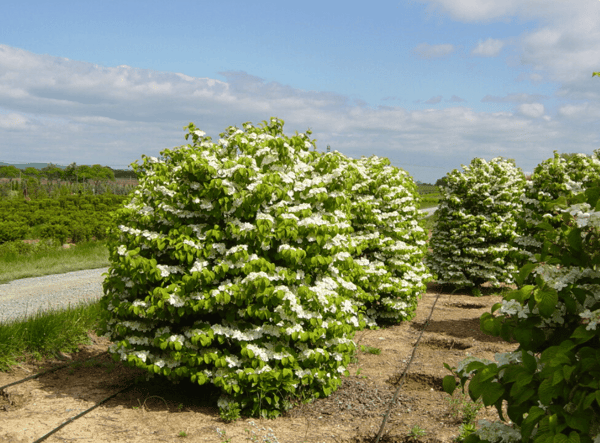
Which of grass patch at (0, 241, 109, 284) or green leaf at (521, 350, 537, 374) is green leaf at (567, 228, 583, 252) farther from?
grass patch at (0, 241, 109, 284)

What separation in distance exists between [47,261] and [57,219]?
6241 millimetres

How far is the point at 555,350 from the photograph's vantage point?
1972 mm

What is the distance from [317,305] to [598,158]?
783 cm

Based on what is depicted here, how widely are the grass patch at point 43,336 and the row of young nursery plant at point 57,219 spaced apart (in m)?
7.98

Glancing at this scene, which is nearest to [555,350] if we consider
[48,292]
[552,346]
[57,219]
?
[552,346]

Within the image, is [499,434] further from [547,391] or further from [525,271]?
[525,271]

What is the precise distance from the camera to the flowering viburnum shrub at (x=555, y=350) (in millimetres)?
1891

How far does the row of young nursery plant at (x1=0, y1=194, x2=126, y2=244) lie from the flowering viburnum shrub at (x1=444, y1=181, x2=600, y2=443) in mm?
13795

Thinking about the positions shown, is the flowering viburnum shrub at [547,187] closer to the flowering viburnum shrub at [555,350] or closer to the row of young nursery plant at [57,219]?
the flowering viburnum shrub at [555,350]

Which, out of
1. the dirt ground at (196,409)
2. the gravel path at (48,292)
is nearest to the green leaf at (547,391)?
the dirt ground at (196,409)

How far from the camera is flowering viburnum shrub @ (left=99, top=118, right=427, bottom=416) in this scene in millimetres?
4352

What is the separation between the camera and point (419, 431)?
416cm

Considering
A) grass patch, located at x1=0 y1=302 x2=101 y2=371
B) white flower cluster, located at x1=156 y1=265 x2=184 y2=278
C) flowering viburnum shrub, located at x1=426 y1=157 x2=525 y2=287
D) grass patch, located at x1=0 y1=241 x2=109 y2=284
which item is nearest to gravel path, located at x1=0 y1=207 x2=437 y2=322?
grass patch, located at x1=0 y1=241 x2=109 y2=284

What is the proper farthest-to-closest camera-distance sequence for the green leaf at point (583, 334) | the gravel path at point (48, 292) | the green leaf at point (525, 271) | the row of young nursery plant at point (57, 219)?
the row of young nursery plant at point (57, 219), the gravel path at point (48, 292), the green leaf at point (525, 271), the green leaf at point (583, 334)
